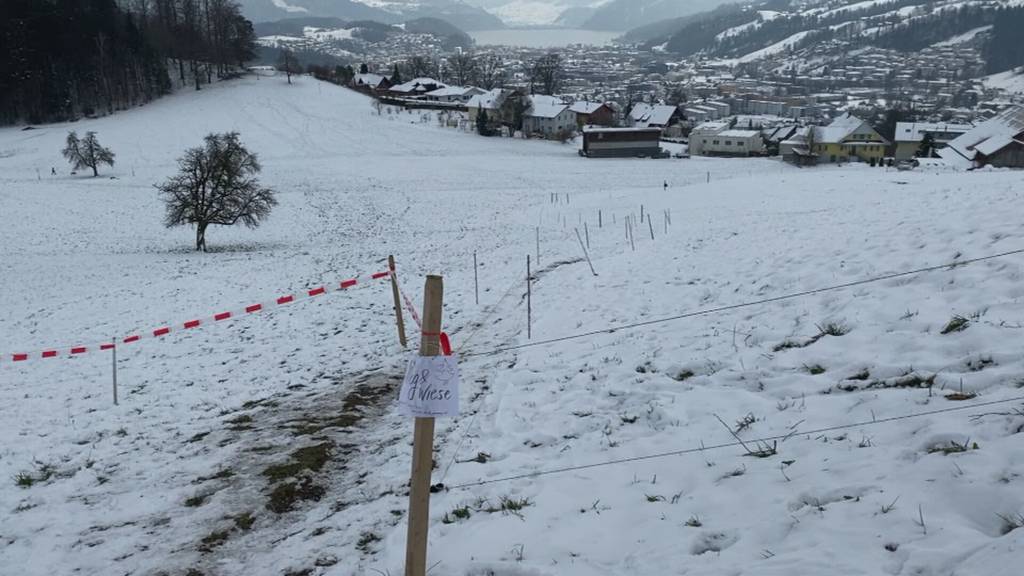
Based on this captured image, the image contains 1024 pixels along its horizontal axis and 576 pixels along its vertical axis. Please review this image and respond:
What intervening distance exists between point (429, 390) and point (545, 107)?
108866 mm

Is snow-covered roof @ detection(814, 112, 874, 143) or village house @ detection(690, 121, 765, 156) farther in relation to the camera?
village house @ detection(690, 121, 765, 156)

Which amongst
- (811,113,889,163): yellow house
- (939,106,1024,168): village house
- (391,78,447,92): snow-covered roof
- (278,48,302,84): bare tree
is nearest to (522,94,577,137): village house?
(391,78,447,92): snow-covered roof

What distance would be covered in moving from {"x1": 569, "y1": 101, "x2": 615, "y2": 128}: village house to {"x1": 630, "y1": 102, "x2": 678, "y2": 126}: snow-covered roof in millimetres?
10575

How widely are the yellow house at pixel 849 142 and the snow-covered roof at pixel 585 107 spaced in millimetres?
36981

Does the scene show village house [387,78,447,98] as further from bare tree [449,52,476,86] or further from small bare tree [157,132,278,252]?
small bare tree [157,132,278,252]

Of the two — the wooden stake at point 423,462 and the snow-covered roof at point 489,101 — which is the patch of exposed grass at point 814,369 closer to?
the wooden stake at point 423,462

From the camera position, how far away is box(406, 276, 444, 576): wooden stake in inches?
173

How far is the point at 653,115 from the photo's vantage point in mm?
123625

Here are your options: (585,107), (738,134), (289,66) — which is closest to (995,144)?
(738,134)

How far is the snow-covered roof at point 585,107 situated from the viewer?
110731 millimetres

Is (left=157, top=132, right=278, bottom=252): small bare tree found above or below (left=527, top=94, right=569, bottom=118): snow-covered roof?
below

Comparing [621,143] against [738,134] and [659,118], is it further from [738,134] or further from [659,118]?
[659,118]

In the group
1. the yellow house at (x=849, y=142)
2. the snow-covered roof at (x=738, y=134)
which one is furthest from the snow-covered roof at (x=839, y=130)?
the snow-covered roof at (x=738, y=134)

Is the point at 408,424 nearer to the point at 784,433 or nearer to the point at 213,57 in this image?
the point at 784,433
